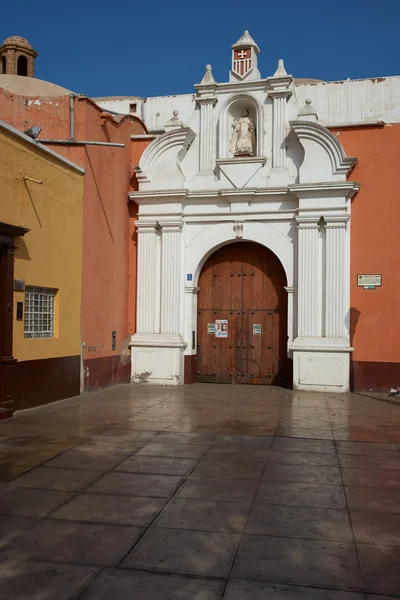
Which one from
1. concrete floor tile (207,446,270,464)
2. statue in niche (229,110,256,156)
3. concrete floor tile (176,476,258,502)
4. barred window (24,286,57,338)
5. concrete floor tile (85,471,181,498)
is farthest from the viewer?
statue in niche (229,110,256,156)

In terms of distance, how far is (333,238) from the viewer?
11828mm

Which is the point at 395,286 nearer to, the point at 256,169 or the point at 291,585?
the point at 256,169

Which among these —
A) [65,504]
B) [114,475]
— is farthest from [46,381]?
[65,504]

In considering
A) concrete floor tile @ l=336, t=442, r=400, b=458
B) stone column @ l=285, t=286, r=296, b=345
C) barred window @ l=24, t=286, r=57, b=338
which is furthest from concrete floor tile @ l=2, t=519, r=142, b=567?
stone column @ l=285, t=286, r=296, b=345

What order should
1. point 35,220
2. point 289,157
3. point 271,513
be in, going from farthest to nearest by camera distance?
point 289,157 < point 35,220 < point 271,513

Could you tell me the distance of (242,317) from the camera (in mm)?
12797

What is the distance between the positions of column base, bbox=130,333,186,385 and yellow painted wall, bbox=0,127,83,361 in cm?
211

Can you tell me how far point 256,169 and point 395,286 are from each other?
3.64 m

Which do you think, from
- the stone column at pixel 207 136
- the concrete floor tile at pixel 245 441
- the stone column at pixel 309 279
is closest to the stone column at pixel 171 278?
the stone column at pixel 207 136

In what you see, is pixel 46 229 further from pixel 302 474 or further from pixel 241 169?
pixel 302 474

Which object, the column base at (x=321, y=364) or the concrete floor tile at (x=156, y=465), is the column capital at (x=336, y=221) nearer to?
the column base at (x=321, y=364)

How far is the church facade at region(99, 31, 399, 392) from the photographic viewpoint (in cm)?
1201

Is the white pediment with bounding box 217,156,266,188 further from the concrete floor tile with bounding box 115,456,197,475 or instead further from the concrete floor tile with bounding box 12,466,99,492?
the concrete floor tile with bounding box 12,466,99,492

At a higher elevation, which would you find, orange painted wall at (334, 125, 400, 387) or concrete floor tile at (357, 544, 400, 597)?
orange painted wall at (334, 125, 400, 387)
